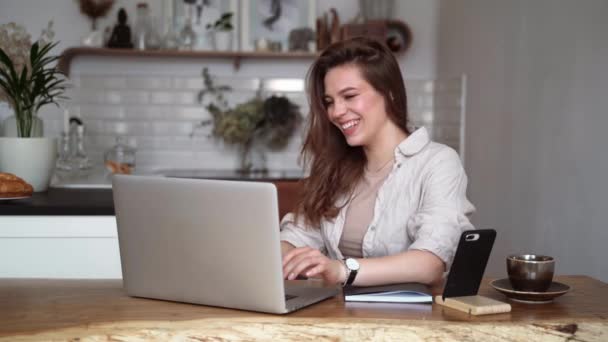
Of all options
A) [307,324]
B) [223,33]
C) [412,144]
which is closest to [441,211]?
[412,144]

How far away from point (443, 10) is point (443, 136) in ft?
2.63

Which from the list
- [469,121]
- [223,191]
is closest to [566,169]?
[469,121]

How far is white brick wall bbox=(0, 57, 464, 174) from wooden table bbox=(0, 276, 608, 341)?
3.58 meters

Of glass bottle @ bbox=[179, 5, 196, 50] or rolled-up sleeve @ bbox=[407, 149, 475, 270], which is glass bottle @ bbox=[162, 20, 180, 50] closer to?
glass bottle @ bbox=[179, 5, 196, 50]

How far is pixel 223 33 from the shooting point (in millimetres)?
5051

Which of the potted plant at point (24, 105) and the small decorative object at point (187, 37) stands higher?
the small decorative object at point (187, 37)

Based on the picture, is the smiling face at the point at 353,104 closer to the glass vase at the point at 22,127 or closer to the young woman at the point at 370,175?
the young woman at the point at 370,175

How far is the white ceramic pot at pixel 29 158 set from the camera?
315cm

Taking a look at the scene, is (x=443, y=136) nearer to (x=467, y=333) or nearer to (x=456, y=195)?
(x=456, y=195)

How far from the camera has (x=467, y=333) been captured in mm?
1612

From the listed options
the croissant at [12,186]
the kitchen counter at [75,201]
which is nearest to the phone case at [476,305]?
the kitchen counter at [75,201]

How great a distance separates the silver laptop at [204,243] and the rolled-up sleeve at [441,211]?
0.43m

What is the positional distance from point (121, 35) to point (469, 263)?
3.67 metres

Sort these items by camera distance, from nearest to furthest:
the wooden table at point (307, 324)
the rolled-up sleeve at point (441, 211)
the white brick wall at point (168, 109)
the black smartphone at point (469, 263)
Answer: the wooden table at point (307, 324) → the black smartphone at point (469, 263) → the rolled-up sleeve at point (441, 211) → the white brick wall at point (168, 109)
